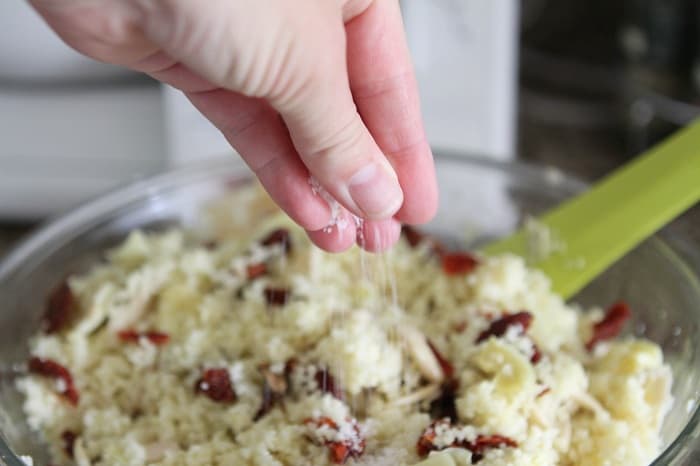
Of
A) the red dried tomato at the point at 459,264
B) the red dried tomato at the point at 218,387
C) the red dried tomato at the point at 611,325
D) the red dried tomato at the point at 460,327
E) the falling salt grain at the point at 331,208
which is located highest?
the falling salt grain at the point at 331,208

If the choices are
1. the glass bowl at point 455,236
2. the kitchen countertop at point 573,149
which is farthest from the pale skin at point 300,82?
the kitchen countertop at point 573,149

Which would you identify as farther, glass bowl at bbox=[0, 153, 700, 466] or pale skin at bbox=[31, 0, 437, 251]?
glass bowl at bbox=[0, 153, 700, 466]

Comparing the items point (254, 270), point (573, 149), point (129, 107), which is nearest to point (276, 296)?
point (254, 270)

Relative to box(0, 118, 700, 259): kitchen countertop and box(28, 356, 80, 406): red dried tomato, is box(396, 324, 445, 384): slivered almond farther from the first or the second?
box(0, 118, 700, 259): kitchen countertop

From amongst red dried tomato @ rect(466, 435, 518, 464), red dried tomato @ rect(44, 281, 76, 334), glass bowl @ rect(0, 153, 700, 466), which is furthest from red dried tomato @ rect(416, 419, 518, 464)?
red dried tomato @ rect(44, 281, 76, 334)

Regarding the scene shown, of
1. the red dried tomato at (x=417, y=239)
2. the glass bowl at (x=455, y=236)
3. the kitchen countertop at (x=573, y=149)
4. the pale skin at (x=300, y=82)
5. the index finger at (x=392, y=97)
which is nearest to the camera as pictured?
the pale skin at (x=300, y=82)

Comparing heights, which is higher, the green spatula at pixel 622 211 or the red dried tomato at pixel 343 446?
the red dried tomato at pixel 343 446

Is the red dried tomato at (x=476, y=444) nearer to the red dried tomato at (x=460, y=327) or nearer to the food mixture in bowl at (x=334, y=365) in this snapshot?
the food mixture in bowl at (x=334, y=365)
